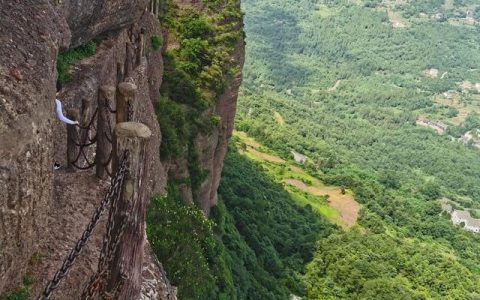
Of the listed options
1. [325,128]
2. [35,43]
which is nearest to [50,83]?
[35,43]

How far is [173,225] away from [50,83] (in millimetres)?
8741

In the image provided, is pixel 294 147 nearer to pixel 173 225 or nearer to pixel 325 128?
pixel 325 128

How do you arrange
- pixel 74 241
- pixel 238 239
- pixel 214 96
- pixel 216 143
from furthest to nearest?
1. pixel 238 239
2. pixel 216 143
3. pixel 214 96
4. pixel 74 241

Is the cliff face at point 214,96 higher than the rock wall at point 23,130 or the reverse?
the reverse

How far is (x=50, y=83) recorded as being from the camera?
26.2 ft

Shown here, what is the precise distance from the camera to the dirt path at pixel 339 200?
61.1 metres

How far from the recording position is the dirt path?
61059 mm

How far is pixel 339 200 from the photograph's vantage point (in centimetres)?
6631

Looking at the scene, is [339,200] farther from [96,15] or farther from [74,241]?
[74,241]

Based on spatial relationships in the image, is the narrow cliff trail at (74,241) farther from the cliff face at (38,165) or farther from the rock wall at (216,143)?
the rock wall at (216,143)

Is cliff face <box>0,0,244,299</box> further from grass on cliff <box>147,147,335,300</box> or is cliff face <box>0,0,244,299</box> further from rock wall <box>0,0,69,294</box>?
grass on cliff <box>147,147,335,300</box>

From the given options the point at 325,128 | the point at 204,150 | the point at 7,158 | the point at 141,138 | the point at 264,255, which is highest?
the point at 141,138

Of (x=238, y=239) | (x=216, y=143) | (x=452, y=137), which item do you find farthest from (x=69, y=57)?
(x=452, y=137)

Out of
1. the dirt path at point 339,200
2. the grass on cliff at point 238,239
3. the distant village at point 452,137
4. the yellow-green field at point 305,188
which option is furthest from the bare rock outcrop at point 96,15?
the distant village at point 452,137
